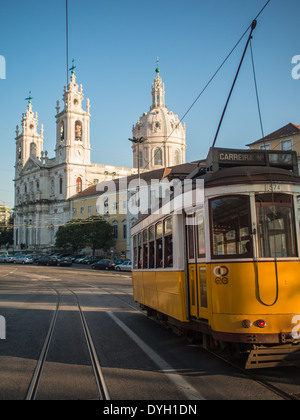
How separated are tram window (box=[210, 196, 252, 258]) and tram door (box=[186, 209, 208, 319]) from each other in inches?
14.7

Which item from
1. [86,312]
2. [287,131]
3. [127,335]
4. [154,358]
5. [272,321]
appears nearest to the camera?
[272,321]

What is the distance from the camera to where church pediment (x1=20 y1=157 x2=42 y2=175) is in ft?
305

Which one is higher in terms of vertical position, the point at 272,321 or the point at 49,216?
the point at 49,216

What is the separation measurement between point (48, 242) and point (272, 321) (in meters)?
83.4

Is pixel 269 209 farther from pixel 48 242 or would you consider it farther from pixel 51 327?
pixel 48 242

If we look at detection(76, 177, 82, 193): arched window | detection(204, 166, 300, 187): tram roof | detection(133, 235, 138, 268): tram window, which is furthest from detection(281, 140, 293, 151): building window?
detection(76, 177, 82, 193): arched window

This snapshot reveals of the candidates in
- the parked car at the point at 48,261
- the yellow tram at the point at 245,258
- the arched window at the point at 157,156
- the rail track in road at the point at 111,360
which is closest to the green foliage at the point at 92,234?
the parked car at the point at 48,261

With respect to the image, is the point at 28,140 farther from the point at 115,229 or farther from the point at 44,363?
the point at 44,363

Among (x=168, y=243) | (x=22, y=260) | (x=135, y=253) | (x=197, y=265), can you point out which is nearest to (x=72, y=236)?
(x=22, y=260)

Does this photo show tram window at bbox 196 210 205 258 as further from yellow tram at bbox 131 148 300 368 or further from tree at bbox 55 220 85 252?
tree at bbox 55 220 85 252

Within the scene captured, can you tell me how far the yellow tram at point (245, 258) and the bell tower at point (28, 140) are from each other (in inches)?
3962

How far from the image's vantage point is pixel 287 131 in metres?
40.8
